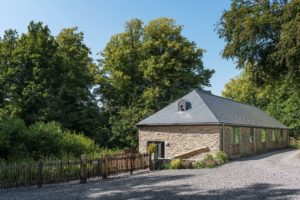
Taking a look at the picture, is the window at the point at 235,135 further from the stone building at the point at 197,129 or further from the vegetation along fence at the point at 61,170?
the vegetation along fence at the point at 61,170

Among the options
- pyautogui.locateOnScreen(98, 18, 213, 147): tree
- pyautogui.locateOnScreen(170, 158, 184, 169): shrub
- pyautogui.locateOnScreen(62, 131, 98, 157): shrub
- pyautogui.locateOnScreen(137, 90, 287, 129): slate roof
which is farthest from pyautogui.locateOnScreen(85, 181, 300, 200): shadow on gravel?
pyautogui.locateOnScreen(98, 18, 213, 147): tree

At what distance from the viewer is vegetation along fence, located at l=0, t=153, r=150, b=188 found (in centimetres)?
1482

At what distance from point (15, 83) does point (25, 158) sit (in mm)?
14901

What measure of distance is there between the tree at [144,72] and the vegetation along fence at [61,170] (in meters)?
20.7

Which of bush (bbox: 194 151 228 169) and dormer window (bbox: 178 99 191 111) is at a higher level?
dormer window (bbox: 178 99 191 111)

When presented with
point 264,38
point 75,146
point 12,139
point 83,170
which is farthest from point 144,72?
point 83,170

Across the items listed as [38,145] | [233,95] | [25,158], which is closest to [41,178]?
[25,158]

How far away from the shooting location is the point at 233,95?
213 feet

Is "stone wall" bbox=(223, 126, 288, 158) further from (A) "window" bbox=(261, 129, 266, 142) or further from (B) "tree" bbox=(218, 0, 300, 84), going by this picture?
(B) "tree" bbox=(218, 0, 300, 84)

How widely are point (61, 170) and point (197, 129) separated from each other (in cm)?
1278

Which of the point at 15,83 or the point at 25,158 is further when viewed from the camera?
the point at 15,83

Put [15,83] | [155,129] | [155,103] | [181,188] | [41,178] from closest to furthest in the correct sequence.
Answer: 1. [181,188]
2. [41,178]
3. [155,129]
4. [15,83]
5. [155,103]

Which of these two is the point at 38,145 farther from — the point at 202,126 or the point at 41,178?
the point at 202,126

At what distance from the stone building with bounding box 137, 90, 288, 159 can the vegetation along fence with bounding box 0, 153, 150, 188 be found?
7529 mm
